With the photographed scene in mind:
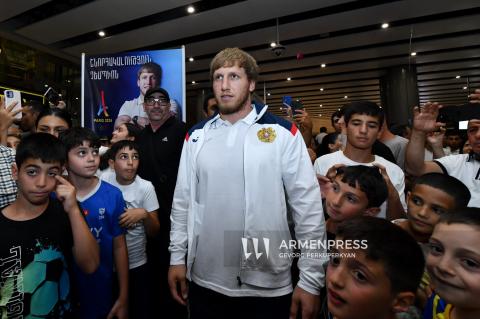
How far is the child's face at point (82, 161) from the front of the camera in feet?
6.09

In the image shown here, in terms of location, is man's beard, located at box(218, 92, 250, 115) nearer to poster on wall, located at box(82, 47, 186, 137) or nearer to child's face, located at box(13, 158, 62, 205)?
child's face, located at box(13, 158, 62, 205)

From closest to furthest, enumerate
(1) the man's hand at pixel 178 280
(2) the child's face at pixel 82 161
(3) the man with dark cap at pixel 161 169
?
1. (1) the man's hand at pixel 178 280
2. (2) the child's face at pixel 82 161
3. (3) the man with dark cap at pixel 161 169

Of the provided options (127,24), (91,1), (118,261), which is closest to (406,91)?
(127,24)

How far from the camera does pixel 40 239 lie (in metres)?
1.37

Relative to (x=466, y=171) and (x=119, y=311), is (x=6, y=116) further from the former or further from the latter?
(x=466, y=171)

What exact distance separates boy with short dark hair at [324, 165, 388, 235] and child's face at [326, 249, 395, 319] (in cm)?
61

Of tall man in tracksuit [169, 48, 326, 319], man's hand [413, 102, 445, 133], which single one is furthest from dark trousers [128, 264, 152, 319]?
man's hand [413, 102, 445, 133]

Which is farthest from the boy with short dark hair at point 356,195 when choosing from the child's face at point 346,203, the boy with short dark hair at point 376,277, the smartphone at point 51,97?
the smartphone at point 51,97

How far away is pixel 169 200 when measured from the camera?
103 inches

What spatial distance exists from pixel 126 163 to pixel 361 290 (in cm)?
180

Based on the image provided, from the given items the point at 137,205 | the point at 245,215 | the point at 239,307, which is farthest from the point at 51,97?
the point at 239,307

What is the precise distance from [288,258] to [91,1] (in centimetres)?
714

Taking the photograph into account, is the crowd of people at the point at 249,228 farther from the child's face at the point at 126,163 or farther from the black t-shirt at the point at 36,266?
the child's face at the point at 126,163

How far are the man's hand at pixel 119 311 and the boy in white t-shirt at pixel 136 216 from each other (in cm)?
36
